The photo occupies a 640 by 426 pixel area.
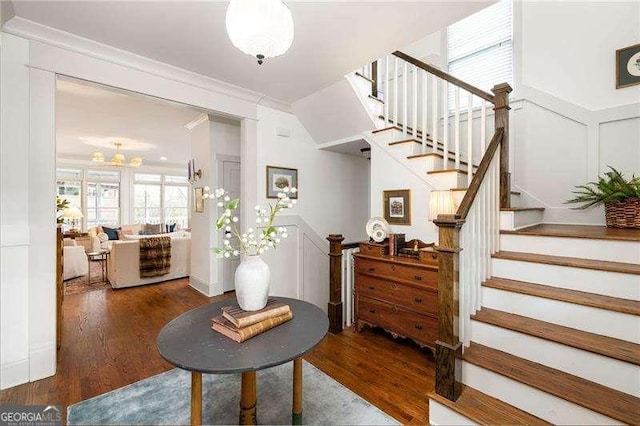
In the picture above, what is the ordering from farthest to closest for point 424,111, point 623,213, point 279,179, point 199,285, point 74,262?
1. point 74,262
2. point 199,285
3. point 279,179
4. point 424,111
5. point 623,213

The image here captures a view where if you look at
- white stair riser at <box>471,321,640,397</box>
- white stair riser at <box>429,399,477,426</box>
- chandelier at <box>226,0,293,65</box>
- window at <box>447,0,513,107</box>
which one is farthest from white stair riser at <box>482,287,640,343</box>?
window at <box>447,0,513,107</box>

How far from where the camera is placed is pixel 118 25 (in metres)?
2.01

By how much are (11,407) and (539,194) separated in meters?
4.73

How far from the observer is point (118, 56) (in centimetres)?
233

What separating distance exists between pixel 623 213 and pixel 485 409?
201cm

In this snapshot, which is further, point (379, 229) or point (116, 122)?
point (116, 122)

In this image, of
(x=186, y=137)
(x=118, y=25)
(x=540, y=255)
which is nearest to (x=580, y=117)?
(x=540, y=255)

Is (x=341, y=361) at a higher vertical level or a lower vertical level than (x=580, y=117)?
lower

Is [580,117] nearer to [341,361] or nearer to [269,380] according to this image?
[341,361]

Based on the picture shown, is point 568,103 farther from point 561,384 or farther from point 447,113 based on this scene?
point 561,384

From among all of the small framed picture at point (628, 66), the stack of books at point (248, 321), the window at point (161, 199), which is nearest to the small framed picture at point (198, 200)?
the stack of books at point (248, 321)

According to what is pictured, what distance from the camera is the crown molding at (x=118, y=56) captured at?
1.97 metres

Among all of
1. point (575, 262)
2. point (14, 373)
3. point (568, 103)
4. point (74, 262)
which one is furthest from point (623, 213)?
point (74, 262)

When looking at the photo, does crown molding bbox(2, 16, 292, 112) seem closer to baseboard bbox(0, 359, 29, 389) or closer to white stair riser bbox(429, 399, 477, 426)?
baseboard bbox(0, 359, 29, 389)
